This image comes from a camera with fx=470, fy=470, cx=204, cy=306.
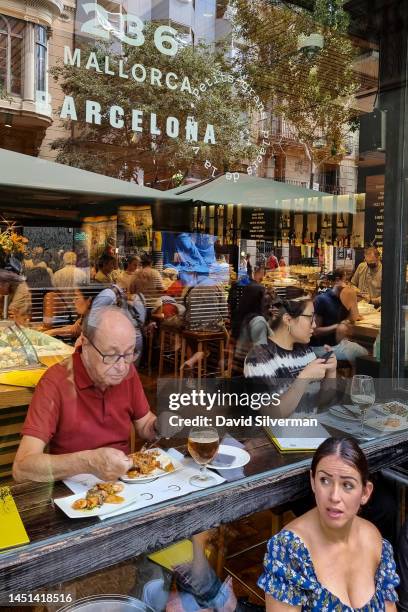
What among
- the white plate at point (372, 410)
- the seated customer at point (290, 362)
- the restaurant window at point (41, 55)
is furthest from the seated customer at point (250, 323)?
the restaurant window at point (41, 55)

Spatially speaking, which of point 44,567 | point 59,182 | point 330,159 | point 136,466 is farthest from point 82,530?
point 59,182

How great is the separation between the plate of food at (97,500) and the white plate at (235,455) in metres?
0.35

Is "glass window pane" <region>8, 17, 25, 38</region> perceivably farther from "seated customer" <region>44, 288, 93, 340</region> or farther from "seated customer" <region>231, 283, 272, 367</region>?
"seated customer" <region>231, 283, 272, 367</region>

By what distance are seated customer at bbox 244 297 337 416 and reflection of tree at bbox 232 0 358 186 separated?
1.55m

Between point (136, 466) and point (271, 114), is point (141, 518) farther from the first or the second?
point (271, 114)

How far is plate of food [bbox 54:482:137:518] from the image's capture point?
52.1 inches

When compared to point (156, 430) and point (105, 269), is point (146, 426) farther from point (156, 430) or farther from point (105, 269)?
point (105, 269)

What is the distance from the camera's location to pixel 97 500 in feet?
4.47

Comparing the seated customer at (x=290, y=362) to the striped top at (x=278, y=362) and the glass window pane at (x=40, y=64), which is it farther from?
the glass window pane at (x=40, y=64)

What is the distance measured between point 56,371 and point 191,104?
2.56 m

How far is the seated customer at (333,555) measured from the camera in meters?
1.42

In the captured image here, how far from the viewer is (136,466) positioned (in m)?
1.55

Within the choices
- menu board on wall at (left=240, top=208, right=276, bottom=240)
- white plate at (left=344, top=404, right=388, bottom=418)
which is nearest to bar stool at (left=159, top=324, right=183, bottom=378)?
menu board on wall at (left=240, top=208, right=276, bottom=240)

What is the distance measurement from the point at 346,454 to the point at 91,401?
0.98m
